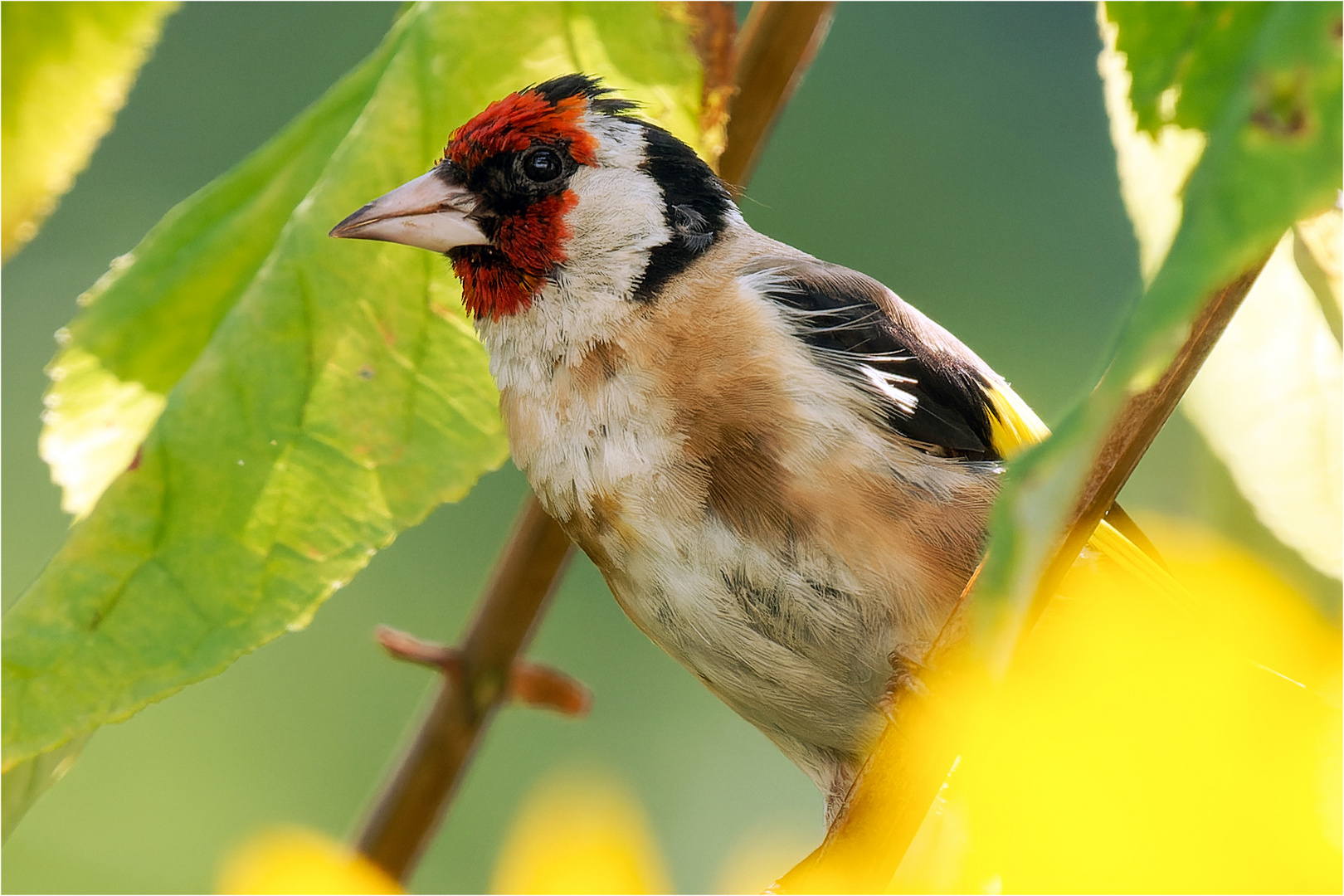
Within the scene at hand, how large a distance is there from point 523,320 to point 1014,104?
261 cm

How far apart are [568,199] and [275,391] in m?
0.68

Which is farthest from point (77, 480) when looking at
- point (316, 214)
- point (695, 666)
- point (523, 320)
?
point (695, 666)

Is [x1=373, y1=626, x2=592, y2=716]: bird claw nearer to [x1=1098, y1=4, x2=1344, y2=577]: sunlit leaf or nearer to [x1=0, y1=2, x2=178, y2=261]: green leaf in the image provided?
[x1=0, y1=2, x2=178, y2=261]: green leaf

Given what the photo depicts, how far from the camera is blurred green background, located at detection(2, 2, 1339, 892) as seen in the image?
9.20 feet

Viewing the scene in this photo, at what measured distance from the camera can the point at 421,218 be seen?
1.21 meters

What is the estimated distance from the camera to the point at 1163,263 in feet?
1.26

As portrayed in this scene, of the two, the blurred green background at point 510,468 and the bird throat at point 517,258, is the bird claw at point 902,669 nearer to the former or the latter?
the bird throat at point 517,258

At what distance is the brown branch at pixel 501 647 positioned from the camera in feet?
3.57

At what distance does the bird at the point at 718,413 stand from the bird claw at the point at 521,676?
0.12 m

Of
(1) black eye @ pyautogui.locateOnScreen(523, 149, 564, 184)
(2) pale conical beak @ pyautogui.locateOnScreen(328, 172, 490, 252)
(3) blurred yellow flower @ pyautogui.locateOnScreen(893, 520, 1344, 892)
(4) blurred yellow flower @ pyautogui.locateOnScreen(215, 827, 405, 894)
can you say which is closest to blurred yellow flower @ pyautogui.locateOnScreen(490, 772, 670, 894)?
(4) blurred yellow flower @ pyautogui.locateOnScreen(215, 827, 405, 894)

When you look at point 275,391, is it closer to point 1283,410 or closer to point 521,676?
point 521,676

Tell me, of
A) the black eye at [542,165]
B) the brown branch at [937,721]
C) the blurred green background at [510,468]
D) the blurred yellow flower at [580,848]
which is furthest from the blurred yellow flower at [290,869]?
the blurred green background at [510,468]

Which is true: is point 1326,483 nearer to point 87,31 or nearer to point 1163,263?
point 1163,263

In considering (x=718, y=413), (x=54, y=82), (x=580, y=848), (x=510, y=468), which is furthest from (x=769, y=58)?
(x=510, y=468)
